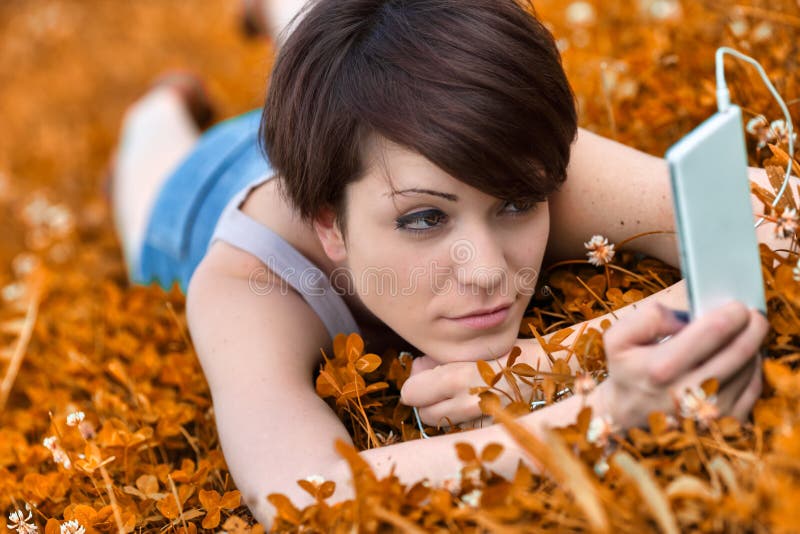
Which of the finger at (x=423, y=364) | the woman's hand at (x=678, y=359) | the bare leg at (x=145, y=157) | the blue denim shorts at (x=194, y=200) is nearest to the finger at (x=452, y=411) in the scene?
the finger at (x=423, y=364)

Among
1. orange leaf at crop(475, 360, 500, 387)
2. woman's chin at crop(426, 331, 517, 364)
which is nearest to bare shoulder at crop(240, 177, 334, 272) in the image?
woman's chin at crop(426, 331, 517, 364)

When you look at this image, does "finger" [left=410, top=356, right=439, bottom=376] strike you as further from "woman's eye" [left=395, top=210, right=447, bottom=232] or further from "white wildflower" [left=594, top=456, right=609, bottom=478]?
"white wildflower" [left=594, top=456, right=609, bottom=478]

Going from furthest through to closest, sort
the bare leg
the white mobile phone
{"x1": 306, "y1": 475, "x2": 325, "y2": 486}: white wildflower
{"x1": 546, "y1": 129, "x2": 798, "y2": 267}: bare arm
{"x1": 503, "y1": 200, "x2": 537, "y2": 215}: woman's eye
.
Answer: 1. the bare leg
2. {"x1": 546, "y1": 129, "x2": 798, "y2": 267}: bare arm
3. {"x1": 503, "y1": 200, "x2": 537, "y2": 215}: woman's eye
4. {"x1": 306, "y1": 475, "x2": 325, "y2": 486}: white wildflower
5. the white mobile phone

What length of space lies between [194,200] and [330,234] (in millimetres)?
1279

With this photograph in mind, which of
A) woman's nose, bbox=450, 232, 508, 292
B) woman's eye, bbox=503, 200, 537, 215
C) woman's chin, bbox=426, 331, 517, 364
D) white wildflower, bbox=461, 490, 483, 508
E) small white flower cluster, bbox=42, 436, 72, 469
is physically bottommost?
small white flower cluster, bbox=42, 436, 72, 469

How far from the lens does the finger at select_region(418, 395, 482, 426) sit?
153cm

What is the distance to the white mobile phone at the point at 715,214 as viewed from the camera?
3.75 ft

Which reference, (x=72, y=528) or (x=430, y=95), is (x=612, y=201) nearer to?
(x=430, y=95)

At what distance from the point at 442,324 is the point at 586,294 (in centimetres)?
35

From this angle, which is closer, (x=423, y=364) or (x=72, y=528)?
(x=72, y=528)

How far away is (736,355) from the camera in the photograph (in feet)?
3.98

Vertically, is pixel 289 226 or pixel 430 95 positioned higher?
pixel 430 95

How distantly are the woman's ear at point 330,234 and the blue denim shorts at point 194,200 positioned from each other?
89 centimetres

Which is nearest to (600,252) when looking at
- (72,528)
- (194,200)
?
(72,528)
